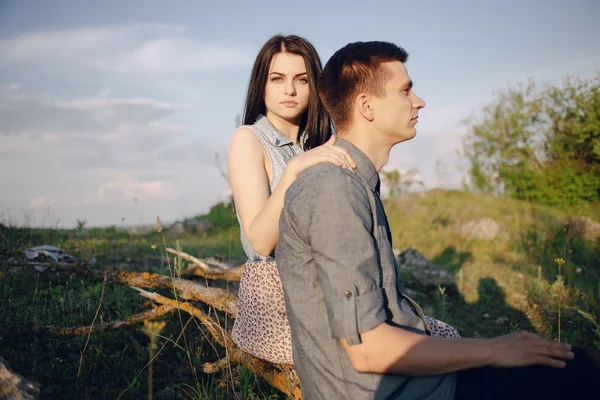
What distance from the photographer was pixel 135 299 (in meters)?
4.96

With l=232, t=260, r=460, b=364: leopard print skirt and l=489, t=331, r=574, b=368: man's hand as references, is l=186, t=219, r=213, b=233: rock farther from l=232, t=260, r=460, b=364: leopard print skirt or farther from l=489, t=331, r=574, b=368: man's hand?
l=489, t=331, r=574, b=368: man's hand

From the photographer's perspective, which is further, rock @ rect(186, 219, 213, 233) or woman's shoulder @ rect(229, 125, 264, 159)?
rock @ rect(186, 219, 213, 233)

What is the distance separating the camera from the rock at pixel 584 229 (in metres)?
9.13

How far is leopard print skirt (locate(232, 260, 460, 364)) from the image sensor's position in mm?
2844

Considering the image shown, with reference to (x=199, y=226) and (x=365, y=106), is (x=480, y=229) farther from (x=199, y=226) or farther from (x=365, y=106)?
(x=365, y=106)

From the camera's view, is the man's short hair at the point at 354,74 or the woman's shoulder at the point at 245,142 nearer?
the man's short hair at the point at 354,74

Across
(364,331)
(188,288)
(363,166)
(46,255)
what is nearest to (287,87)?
(363,166)

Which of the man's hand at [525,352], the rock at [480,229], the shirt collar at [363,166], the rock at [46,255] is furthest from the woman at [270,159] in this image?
the rock at [480,229]

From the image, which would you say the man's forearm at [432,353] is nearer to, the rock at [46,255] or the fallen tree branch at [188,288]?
the fallen tree branch at [188,288]

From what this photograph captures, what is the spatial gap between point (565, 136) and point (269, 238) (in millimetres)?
15426

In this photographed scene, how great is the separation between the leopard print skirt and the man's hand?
87 cm

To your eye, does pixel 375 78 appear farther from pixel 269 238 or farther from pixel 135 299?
pixel 135 299

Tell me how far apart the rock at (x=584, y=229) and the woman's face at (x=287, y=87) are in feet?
25.8

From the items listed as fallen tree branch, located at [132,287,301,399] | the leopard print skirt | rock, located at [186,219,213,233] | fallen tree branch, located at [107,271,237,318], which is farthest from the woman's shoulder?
rock, located at [186,219,213,233]
